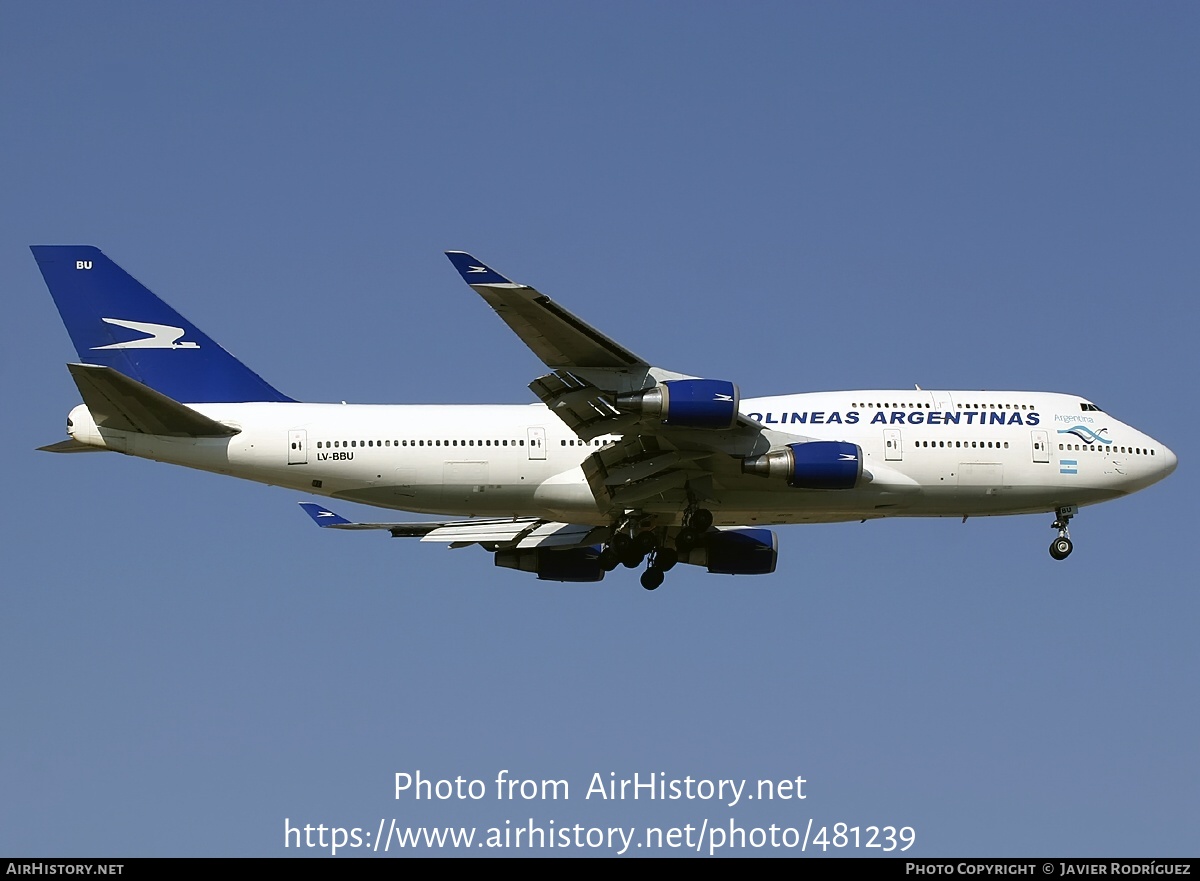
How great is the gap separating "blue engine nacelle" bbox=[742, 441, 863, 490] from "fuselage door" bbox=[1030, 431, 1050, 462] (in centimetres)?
578

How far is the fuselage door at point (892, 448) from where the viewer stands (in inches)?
1642

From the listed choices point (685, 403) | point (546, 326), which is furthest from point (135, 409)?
point (685, 403)

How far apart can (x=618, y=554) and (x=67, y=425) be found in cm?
1381

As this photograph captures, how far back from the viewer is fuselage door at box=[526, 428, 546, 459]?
4078 cm

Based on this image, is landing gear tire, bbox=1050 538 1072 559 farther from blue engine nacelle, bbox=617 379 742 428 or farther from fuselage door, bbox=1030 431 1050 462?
blue engine nacelle, bbox=617 379 742 428

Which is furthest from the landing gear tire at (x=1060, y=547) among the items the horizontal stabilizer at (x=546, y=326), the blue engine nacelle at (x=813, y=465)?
the horizontal stabilizer at (x=546, y=326)

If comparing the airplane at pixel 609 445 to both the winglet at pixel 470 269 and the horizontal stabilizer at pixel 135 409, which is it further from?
the winglet at pixel 470 269

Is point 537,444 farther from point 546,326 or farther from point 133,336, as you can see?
point 133,336

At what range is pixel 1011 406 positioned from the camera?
43219 mm

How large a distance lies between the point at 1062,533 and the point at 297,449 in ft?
65.9

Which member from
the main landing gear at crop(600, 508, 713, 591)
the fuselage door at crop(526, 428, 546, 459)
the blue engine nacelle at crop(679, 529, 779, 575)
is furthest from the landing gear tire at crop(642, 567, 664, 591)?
the fuselage door at crop(526, 428, 546, 459)
